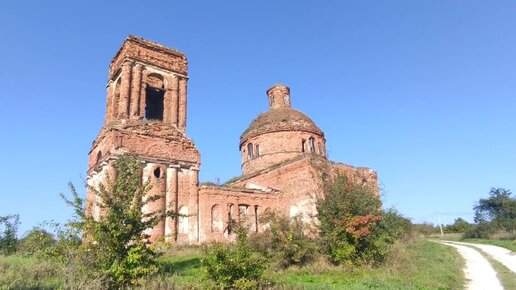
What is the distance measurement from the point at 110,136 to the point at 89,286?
40.4ft

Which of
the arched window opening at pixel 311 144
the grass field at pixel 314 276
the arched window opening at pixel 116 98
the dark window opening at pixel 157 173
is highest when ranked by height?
the arched window opening at pixel 116 98

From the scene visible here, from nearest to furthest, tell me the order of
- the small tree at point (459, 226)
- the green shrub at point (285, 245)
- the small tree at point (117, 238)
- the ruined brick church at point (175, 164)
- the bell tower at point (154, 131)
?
the small tree at point (117, 238) → the green shrub at point (285, 245) → the bell tower at point (154, 131) → the ruined brick church at point (175, 164) → the small tree at point (459, 226)

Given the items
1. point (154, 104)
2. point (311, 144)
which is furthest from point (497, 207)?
point (154, 104)

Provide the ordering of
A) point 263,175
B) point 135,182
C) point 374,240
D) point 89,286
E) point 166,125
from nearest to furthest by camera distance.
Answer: point 89,286 < point 135,182 < point 374,240 < point 166,125 < point 263,175

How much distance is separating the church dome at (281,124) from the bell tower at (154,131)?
8.13 metres

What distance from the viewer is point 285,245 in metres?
13.3

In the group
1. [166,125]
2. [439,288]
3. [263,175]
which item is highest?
[166,125]

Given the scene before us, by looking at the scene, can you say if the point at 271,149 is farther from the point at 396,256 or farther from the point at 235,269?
the point at 235,269

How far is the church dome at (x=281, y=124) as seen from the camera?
92.6ft

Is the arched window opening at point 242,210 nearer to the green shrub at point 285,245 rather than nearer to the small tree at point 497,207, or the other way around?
the green shrub at point 285,245

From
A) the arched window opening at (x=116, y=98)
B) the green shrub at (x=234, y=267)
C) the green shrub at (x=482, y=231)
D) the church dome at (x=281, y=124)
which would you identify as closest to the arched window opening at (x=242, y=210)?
the church dome at (x=281, y=124)

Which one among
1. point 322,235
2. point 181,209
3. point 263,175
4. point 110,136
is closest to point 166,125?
point 110,136

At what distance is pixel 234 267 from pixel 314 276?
3960mm

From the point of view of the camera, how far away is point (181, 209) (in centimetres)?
1941
